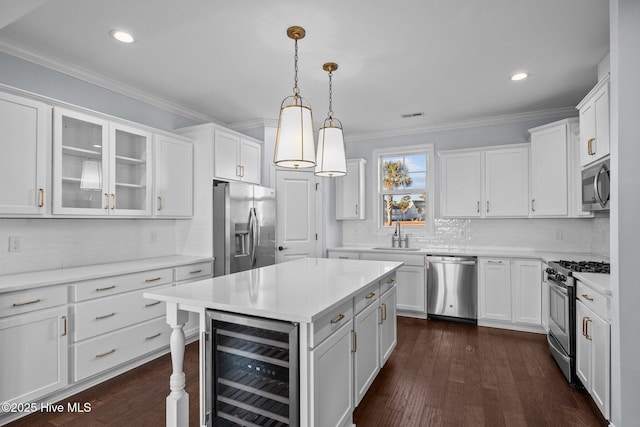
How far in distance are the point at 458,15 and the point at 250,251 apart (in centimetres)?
307

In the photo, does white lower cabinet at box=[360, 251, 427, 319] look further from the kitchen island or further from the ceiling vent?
the kitchen island

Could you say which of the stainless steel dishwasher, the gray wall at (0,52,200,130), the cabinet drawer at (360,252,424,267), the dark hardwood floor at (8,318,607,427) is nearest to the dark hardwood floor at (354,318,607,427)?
the dark hardwood floor at (8,318,607,427)

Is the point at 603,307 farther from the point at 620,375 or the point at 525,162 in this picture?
the point at 525,162

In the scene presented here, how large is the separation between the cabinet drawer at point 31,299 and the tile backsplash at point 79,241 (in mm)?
578

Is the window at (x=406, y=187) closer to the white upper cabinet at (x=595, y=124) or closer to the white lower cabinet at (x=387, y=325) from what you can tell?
the white upper cabinet at (x=595, y=124)

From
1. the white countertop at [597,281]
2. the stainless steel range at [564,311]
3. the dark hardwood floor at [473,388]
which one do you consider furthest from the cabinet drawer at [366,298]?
the stainless steel range at [564,311]

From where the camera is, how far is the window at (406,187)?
203 inches

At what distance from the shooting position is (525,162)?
4.26m

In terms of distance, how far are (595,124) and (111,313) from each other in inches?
165

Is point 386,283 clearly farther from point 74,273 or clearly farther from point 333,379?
point 74,273

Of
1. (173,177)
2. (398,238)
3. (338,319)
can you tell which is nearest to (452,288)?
(398,238)

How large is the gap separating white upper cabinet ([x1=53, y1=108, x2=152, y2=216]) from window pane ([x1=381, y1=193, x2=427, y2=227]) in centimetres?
344

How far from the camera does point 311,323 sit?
158cm

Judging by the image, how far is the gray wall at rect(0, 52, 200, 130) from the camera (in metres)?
2.76
